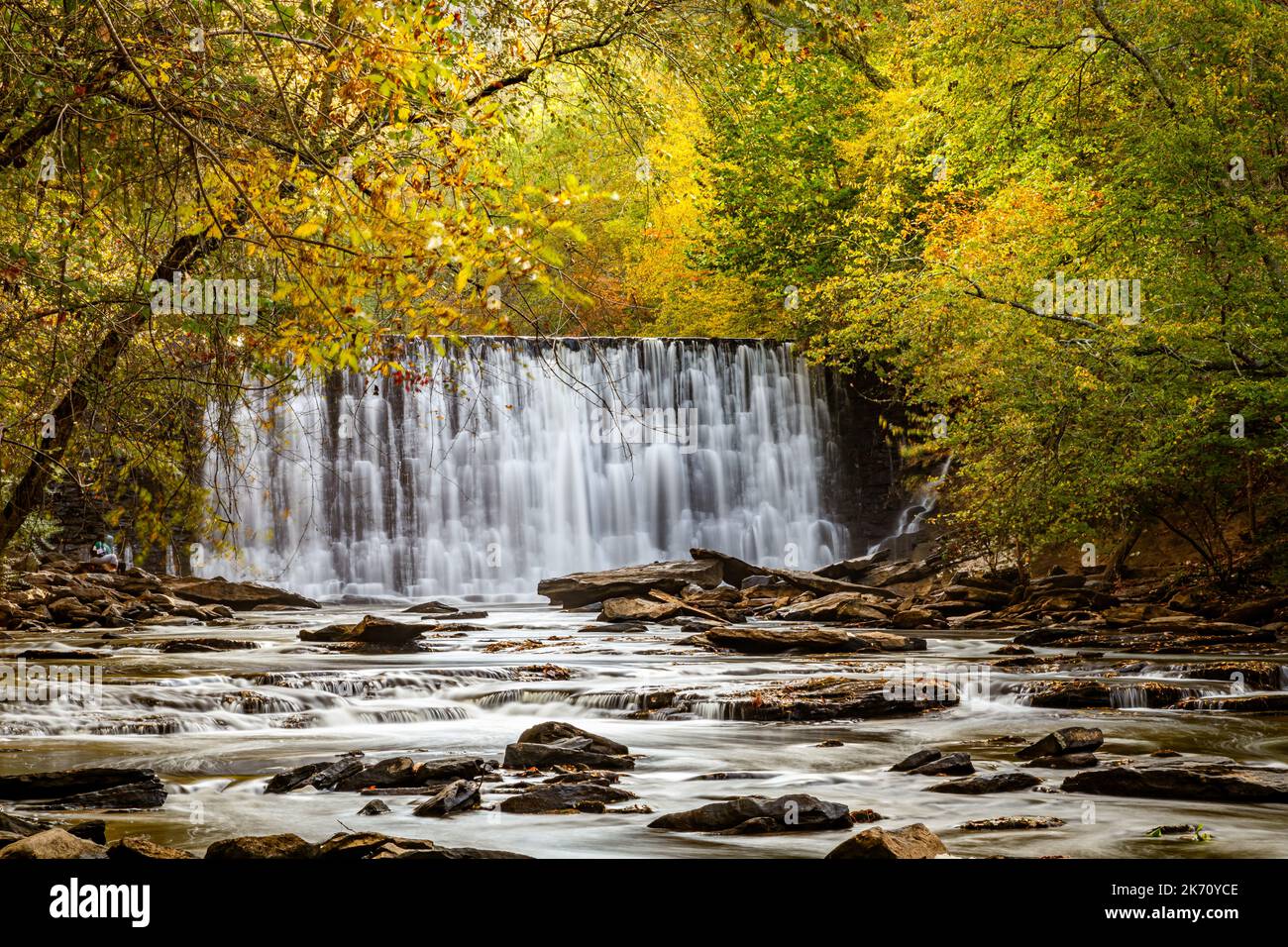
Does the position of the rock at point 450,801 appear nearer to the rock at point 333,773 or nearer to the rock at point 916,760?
the rock at point 333,773

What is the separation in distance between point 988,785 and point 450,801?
3.44 m

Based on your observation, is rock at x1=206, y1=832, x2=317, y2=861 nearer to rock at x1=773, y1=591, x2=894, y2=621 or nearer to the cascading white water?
rock at x1=773, y1=591, x2=894, y2=621

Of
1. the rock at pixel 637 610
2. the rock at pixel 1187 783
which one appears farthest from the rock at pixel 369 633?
the rock at pixel 1187 783

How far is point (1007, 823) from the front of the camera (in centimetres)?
706

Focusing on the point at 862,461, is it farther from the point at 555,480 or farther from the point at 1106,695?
the point at 1106,695

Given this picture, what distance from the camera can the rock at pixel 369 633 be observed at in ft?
56.7

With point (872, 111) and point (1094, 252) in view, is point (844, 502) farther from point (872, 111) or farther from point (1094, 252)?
point (1094, 252)

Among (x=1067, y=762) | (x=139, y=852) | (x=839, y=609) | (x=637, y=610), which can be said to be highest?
(x=637, y=610)

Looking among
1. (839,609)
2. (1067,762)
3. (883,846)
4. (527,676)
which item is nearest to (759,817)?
(883,846)

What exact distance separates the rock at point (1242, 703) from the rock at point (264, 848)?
346 inches

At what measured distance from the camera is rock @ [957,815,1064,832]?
7011 mm

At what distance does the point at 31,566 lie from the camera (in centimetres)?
2397

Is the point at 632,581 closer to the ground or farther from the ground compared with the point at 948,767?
farther from the ground

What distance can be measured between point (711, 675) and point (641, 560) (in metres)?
16.7
